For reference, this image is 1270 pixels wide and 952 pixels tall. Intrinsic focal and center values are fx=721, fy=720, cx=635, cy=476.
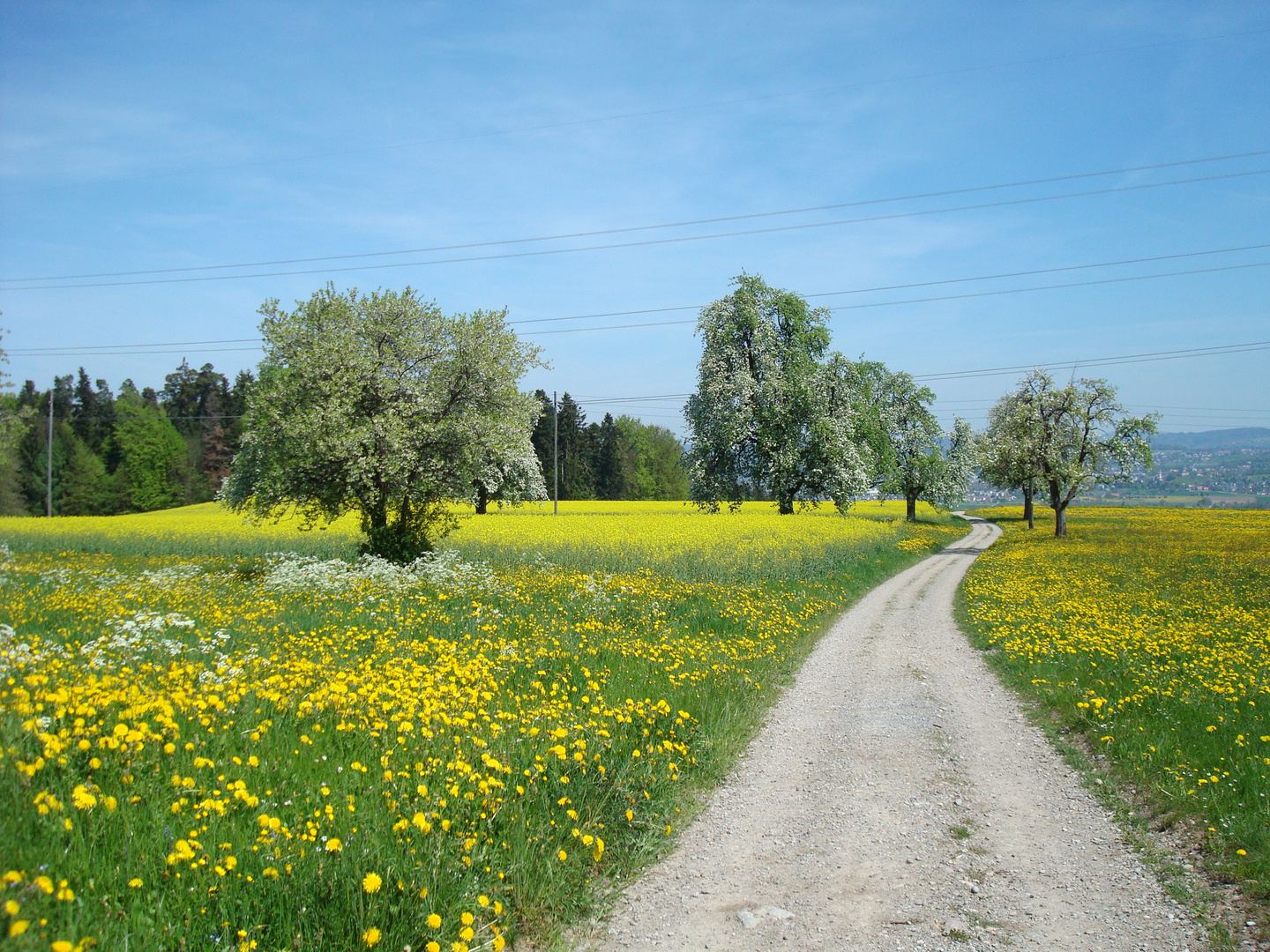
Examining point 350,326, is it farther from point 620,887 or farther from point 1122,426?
point 1122,426

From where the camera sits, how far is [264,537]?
2814cm

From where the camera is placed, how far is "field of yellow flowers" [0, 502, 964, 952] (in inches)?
144

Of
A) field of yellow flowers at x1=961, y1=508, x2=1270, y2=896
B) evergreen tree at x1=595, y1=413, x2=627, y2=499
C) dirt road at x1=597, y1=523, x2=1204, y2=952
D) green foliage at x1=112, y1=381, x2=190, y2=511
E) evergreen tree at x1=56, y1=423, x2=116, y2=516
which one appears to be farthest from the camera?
evergreen tree at x1=595, y1=413, x2=627, y2=499

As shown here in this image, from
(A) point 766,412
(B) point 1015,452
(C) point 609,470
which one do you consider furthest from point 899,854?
(C) point 609,470

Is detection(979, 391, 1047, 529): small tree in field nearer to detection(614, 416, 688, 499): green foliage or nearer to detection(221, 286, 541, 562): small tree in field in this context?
detection(221, 286, 541, 562): small tree in field

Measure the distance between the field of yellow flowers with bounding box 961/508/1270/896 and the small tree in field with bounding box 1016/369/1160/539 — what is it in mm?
16073

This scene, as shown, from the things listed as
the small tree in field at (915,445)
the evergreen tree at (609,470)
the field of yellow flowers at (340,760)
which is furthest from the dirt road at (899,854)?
the evergreen tree at (609,470)

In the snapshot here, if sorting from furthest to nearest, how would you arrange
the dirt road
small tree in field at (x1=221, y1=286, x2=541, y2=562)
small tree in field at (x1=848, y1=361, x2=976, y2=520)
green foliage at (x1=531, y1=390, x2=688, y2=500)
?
1. green foliage at (x1=531, y1=390, x2=688, y2=500)
2. small tree in field at (x1=848, y1=361, x2=976, y2=520)
3. small tree in field at (x1=221, y1=286, x2=541, y2=562)
4. the dirt road

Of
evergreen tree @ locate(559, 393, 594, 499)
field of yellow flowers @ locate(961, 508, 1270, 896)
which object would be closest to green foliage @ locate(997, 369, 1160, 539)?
field of yellow flowers @ locate(961, 508, 1270, 896)

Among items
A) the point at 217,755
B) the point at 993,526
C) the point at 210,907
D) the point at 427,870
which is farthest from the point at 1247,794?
the point at 993,526

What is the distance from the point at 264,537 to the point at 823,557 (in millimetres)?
21403

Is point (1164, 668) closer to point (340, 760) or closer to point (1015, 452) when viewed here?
point (340, 760)

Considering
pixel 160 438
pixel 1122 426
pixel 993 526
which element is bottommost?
pixel 993 526

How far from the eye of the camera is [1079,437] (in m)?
42.8
